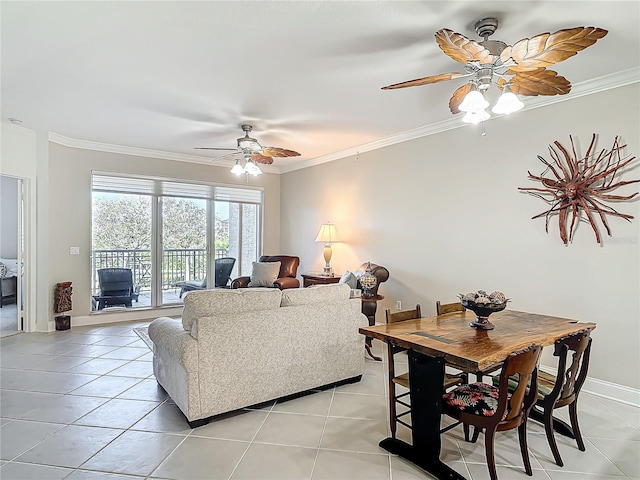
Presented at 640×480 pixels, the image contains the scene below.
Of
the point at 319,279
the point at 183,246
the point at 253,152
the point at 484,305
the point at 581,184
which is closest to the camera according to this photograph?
the point at 484,305

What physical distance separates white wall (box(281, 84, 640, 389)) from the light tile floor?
2.78ft

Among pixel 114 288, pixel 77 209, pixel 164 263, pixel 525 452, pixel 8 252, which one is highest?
pixel 77 209

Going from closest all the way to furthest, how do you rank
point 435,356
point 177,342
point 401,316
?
point 435,356
point 177,342
point 401,316

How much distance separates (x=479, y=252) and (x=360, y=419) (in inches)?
91.8

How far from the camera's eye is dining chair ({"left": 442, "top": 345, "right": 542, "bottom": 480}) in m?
1.97

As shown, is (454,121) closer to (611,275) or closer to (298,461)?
(611,275)

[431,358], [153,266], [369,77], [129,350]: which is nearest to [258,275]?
[153,266]

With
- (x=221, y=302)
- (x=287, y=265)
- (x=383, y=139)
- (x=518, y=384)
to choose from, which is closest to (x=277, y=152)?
(x=383, y=139)

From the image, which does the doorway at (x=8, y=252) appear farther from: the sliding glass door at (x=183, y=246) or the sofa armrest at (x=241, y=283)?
the sofa armrest at (x=241, y=283)

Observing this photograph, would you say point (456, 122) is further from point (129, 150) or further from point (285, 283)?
point (129, 150)

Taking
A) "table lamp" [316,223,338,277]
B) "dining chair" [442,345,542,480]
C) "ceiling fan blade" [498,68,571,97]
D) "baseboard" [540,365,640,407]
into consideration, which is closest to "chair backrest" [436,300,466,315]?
"dining chair" [442,345,542,480]

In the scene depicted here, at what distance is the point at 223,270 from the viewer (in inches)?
274

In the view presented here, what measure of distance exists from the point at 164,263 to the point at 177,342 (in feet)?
13.2

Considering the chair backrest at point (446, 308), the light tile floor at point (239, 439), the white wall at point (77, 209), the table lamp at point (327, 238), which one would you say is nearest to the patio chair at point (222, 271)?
the white wall at point (77, 209)
